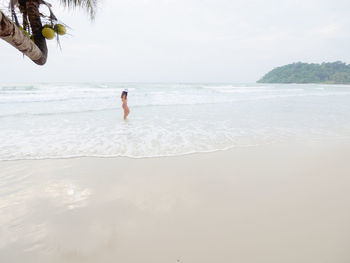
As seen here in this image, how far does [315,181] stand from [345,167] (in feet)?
3.15

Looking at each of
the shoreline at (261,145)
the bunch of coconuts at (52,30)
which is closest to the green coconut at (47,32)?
the bunch of coconuts at (52,30)

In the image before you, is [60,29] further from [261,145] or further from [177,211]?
[261,145]

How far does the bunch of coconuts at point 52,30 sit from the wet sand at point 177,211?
169cm

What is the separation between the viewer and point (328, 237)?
1.78 m

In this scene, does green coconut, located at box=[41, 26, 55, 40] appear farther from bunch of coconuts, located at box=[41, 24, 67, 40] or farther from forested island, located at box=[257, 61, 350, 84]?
forested island, located at box=[257, 61, 350, 84]

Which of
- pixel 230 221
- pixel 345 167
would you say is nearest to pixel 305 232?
Answer: pixel 230 221

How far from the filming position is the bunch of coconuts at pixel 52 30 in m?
1.39

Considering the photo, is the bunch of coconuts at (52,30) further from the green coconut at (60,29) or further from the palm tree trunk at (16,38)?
the palm tree trunk at (16,38)

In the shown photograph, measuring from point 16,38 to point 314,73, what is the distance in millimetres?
94051

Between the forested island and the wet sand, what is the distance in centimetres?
8512

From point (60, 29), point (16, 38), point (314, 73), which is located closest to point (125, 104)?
point (60, 29)

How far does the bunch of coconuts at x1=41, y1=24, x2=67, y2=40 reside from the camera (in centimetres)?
139

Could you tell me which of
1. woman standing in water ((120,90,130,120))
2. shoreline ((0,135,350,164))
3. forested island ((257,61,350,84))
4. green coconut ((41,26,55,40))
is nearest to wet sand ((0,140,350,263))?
shoreline ((0,135,350,164))

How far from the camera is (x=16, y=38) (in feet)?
3.34
